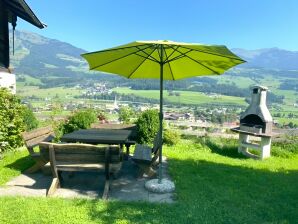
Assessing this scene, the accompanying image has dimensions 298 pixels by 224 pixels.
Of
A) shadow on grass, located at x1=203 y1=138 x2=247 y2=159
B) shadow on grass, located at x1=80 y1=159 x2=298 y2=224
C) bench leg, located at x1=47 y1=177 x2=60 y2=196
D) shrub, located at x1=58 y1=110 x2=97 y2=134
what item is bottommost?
shadow on grass, located at x1=203 y1=138 x2=247 y2=159

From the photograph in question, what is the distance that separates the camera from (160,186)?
6258 mm

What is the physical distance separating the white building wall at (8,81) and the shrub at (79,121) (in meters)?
2.22

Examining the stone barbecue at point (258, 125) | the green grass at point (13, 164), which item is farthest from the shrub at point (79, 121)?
the stone barbecue at point (258, 125)

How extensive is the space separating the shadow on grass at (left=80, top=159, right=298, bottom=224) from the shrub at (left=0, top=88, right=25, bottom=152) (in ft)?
16.0

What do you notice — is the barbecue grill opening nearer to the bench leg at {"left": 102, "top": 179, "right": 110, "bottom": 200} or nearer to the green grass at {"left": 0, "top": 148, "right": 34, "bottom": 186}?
the bench leg at {"left": 102, "top": 179, "right": 110, "bottom": 200}

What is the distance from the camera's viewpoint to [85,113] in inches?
452

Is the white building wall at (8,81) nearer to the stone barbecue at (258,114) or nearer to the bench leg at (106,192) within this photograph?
the bench leg at (106,192)

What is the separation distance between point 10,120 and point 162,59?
5815 millimetres

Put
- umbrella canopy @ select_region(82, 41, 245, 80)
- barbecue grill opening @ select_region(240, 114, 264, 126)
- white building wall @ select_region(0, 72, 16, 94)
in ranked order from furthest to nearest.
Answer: barbecue grill opening @ select_region(240, 114, 264, 126) < white building wall @ select_region(0, 72, 16, 94) < umbrella canopy @ select_region(82, 41, 245, 80)

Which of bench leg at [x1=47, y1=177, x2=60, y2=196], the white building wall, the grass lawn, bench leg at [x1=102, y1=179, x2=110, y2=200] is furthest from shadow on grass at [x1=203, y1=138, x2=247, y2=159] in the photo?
the white building wall

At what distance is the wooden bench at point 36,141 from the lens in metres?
6.82

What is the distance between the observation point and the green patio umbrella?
5.39 meters

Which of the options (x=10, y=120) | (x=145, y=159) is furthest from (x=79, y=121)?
(x=145, y=159)

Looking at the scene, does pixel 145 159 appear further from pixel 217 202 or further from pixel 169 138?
pixel 169 138
